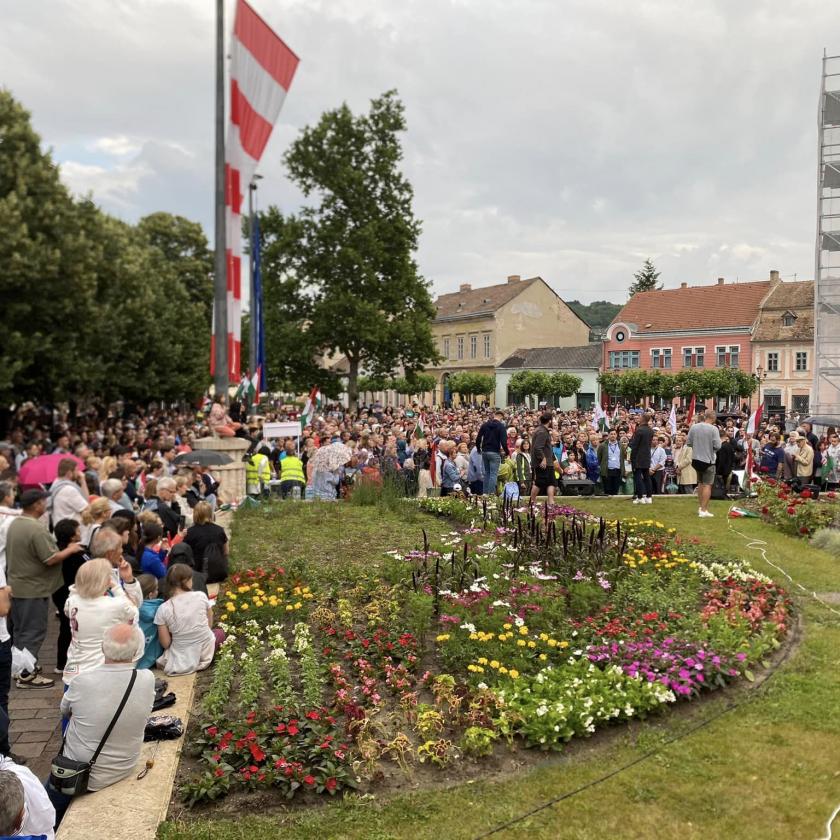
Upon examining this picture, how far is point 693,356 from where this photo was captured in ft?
204

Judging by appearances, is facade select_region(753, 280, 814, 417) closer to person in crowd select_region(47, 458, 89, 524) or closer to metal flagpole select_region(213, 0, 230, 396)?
metal flagpole select_region(213, 0, 230, 396)

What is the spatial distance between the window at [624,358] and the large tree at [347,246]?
1174 inches

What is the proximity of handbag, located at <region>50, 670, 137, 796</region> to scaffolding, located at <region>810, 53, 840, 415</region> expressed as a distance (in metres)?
23.0

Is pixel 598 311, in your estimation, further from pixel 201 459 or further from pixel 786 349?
pixel 201 459

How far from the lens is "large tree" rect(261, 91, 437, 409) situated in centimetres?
3819

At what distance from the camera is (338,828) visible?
4395mm

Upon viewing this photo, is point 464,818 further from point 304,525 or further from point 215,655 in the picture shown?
point 304,525

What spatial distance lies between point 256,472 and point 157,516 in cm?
689

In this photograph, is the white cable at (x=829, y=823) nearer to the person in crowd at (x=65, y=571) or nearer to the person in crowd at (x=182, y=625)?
the person in crowd at (x=182, y=625)

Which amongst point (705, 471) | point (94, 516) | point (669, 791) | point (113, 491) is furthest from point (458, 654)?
Result: point (705, 471)

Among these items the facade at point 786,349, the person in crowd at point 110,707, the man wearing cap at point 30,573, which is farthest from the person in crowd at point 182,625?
the facade at point 786,349

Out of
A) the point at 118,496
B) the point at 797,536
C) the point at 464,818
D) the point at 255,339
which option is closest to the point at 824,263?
the point at 797,536

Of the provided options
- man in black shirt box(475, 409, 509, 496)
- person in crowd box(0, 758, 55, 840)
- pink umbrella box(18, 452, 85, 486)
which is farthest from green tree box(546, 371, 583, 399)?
person in crowd box(0, 758, 55, 840)

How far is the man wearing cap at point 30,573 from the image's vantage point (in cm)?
671
